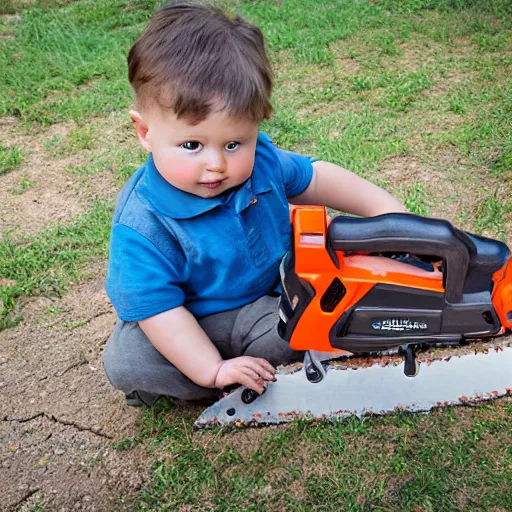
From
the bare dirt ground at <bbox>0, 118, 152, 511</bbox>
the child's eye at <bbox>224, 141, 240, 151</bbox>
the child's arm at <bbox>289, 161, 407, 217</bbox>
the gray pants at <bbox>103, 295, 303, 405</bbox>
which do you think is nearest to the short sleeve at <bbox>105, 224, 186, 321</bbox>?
the gray pants at <bbox>103, 295, 303, 405</bbox>

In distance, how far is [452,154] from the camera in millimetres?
3240

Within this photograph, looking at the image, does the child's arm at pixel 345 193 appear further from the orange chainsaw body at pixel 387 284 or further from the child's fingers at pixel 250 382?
the child's fingers at pixel 250 382

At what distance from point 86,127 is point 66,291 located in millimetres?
1389

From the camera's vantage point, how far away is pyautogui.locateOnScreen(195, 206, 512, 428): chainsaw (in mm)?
1547

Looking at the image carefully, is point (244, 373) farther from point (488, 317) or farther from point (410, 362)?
point (488, 317)

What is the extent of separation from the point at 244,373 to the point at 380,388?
40cm

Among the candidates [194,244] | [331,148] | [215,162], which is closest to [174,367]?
[194,244]

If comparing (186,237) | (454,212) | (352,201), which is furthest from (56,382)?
(454,212)

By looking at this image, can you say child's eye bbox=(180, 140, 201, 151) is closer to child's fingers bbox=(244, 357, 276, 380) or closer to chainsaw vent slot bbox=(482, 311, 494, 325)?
child's fingers bbox=(244, 357, 276, 380)

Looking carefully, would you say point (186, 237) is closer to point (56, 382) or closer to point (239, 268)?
point (239, 268)

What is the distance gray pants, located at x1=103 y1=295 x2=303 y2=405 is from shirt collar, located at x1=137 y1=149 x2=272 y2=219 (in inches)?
13.7

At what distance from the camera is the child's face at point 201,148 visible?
1.70 meters

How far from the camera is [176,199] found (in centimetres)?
185

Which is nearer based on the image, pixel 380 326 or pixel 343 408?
pixel 380 326
